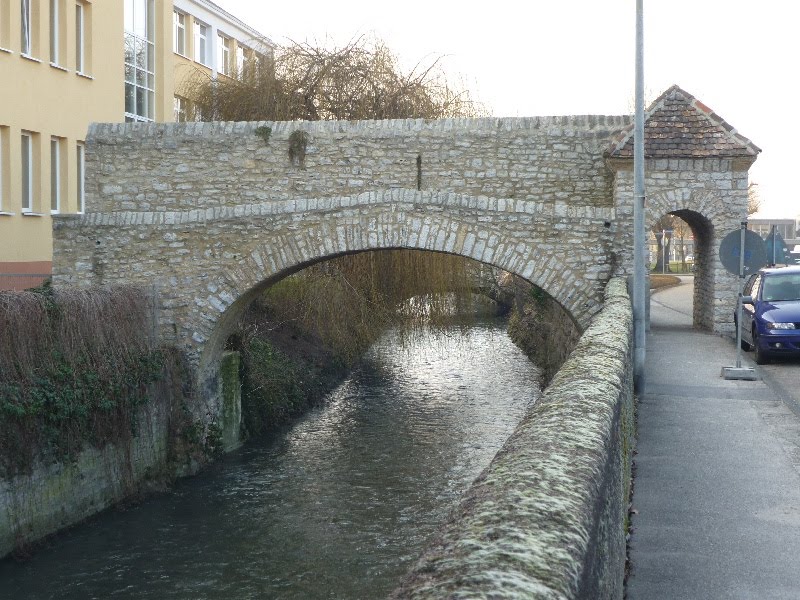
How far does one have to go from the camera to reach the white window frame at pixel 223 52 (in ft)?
113

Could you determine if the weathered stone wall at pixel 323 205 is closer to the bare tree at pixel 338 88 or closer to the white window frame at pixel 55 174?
the bare tree at pixel 338 88

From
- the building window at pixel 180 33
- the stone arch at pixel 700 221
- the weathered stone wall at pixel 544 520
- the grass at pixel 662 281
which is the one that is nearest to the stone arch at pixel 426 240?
the stone arch at pixel 700 221

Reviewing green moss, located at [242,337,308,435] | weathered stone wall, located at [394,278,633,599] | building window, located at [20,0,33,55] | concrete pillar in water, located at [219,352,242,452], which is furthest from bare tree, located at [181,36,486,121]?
weathered stone wall, located at [394,278,633,599]

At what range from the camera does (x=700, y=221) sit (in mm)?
16547

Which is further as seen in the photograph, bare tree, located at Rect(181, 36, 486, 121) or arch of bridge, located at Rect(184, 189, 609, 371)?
bare tree, located at Rect(181, 36, 486, 121)

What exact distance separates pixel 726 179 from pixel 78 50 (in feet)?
49.6

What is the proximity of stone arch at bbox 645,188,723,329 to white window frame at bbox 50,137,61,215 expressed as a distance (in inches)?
516

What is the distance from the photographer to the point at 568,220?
1375 centimetres

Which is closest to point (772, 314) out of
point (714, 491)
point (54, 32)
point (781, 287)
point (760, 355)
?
point (760, 355)

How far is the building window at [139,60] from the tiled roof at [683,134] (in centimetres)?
1610

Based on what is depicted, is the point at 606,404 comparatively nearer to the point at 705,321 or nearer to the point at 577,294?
the point at 577,294

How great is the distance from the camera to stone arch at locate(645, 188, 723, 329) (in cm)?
1414

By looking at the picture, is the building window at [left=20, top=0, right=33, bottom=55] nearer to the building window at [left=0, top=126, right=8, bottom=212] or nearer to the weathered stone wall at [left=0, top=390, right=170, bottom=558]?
the building window at [left=0, top=126, right=8, bottom=212]

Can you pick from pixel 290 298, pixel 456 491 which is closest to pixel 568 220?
pixel 456 491
